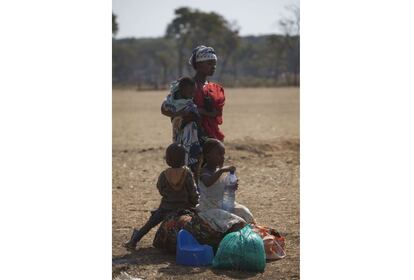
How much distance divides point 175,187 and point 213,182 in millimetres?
271

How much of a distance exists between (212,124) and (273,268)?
1.13 metres

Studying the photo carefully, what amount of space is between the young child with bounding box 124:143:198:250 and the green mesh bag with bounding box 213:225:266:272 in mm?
494

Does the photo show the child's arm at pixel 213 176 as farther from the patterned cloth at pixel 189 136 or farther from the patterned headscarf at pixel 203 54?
the patterned headscarf at pixel 203 54

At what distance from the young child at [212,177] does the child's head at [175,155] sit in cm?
16

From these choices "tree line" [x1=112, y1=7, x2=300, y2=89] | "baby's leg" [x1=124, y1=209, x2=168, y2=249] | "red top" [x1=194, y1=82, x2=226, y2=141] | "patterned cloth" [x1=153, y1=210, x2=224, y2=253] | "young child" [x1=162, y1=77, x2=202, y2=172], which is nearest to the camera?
"patterned cloth" [x1=153, y1=210, x2=224, y2=253]

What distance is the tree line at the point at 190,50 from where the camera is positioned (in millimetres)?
45531

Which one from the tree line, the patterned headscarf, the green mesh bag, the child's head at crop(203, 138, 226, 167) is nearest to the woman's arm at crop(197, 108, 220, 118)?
the patterned headscarf

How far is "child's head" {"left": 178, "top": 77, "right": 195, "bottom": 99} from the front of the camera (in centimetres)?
484

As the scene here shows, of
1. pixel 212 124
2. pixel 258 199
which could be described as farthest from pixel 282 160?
pixel 212 124

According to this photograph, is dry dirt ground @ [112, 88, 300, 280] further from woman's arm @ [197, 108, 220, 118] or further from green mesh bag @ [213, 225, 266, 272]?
woman's arm @ [197, 108, 220, 118]

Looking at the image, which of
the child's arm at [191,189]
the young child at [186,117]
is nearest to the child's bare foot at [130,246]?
the child's arm at [191,189]

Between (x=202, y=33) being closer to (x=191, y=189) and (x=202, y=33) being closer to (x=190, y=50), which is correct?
(x=190, y=50)
